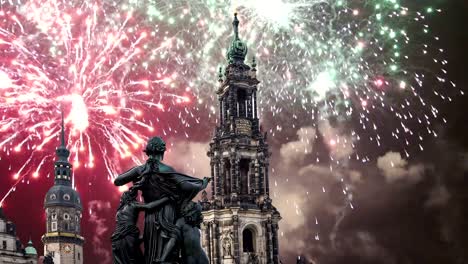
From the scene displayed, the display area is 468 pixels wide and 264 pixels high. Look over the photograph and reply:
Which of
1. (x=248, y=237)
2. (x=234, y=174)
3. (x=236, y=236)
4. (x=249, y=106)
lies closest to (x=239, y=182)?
(x=234, y=174)

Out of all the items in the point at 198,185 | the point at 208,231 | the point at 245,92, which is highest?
the point at 245,92

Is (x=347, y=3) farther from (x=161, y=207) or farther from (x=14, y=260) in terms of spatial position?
(x=161, y=207)

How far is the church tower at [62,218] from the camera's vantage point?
103 metres

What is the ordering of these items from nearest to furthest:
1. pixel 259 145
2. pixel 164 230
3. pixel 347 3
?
pixel 164 230, pixel 347 3, pixel 259 145

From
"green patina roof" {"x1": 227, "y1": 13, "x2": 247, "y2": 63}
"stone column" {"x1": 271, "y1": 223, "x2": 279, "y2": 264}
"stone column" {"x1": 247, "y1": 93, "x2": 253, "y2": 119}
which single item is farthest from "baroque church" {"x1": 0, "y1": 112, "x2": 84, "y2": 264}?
"stone column" {"x1": 271, "y1": 223, "x2": 279, "y2": 264}

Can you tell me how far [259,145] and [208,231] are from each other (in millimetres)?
9104

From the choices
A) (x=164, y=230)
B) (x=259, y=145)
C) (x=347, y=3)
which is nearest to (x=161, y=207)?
(x=164, y=230)

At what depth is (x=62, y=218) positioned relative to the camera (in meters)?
104

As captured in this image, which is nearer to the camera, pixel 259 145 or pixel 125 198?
pixel 125 198

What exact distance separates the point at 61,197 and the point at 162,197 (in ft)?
316

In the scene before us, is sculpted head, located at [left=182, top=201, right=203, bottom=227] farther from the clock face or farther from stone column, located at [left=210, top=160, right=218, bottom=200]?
the clock face

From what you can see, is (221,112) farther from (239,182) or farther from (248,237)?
(248,237)

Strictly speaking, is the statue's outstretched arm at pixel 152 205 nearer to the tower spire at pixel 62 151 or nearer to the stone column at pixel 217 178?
the stone column at pixel 217 178

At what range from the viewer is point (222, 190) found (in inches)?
2589
